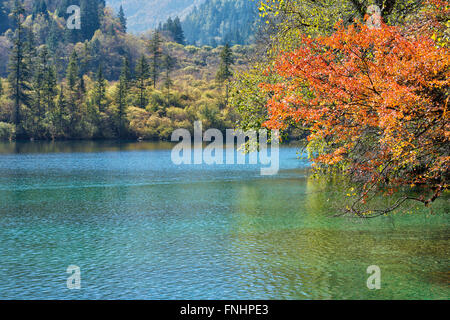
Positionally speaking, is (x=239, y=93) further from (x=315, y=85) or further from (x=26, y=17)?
(x=26, y=17)

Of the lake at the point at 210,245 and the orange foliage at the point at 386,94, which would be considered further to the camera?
the lake at the point at 210,245

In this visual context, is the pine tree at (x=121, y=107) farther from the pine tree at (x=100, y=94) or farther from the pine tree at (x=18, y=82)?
the pine tree at (x=18, y=82)

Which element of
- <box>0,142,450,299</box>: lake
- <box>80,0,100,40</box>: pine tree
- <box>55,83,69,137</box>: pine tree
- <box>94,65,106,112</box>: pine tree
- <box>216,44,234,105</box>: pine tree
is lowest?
<box>0,142,450,299</box>: lake

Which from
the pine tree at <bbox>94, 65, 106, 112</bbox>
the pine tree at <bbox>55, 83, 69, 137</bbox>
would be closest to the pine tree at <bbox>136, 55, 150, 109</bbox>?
the pine tree at <bbox>94, 65, 106, 112</bbox>

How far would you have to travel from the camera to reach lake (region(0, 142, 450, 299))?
16.0m

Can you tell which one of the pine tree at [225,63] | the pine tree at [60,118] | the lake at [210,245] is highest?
the pine tree at [225,63]

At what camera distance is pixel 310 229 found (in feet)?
77.8

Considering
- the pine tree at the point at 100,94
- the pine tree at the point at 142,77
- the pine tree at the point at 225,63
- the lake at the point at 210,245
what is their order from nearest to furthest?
the lake at the point at 210,245, the pine tree at the point at 100,94, the pine tree at the point at 225,63, the pine tree at the point at 142,77

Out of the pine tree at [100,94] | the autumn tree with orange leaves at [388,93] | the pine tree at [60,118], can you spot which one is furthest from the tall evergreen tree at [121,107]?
the autumn tree with orange leaves at [388,93]

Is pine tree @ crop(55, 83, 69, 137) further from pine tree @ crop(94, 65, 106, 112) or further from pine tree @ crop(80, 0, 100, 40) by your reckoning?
pine tree @ crop(80, 0, 100, 40)

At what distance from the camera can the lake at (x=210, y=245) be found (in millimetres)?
15969

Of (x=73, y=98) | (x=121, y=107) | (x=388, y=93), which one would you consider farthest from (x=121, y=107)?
(x=388, y=93)
